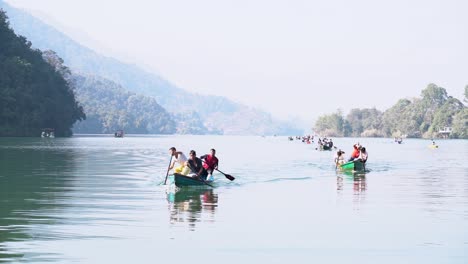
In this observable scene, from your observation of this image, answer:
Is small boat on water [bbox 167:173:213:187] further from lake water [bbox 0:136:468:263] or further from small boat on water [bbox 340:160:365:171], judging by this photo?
small boat on water [bbox 340:160:365:171]

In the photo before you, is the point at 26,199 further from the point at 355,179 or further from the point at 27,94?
the point at 27,94

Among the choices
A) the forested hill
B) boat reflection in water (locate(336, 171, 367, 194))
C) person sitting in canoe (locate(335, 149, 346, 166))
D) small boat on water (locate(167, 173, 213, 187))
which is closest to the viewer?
small boat on water (locate(167, 173, 213, 187))

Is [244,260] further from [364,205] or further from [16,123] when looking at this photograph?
[16,123]

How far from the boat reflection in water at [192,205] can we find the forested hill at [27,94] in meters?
118

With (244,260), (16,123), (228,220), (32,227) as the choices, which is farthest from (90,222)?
(16,123)

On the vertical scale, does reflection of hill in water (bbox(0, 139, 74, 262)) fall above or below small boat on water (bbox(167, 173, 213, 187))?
below

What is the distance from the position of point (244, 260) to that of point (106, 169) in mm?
38114

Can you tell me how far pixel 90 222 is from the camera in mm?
24062

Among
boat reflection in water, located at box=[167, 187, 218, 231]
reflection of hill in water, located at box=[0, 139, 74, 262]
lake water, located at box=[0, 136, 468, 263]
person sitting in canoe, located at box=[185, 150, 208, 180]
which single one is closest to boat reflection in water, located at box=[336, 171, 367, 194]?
lake water, located at box=[0, 136, 468, 263]

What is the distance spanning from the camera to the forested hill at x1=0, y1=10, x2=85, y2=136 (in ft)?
502

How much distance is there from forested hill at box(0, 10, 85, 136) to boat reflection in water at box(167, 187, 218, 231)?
11811cm

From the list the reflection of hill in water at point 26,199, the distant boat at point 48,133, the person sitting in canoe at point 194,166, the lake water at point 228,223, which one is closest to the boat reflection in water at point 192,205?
the lake water at point 228,223

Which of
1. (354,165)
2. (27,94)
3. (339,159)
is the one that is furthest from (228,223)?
(27,94)

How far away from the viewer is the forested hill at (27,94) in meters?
153
